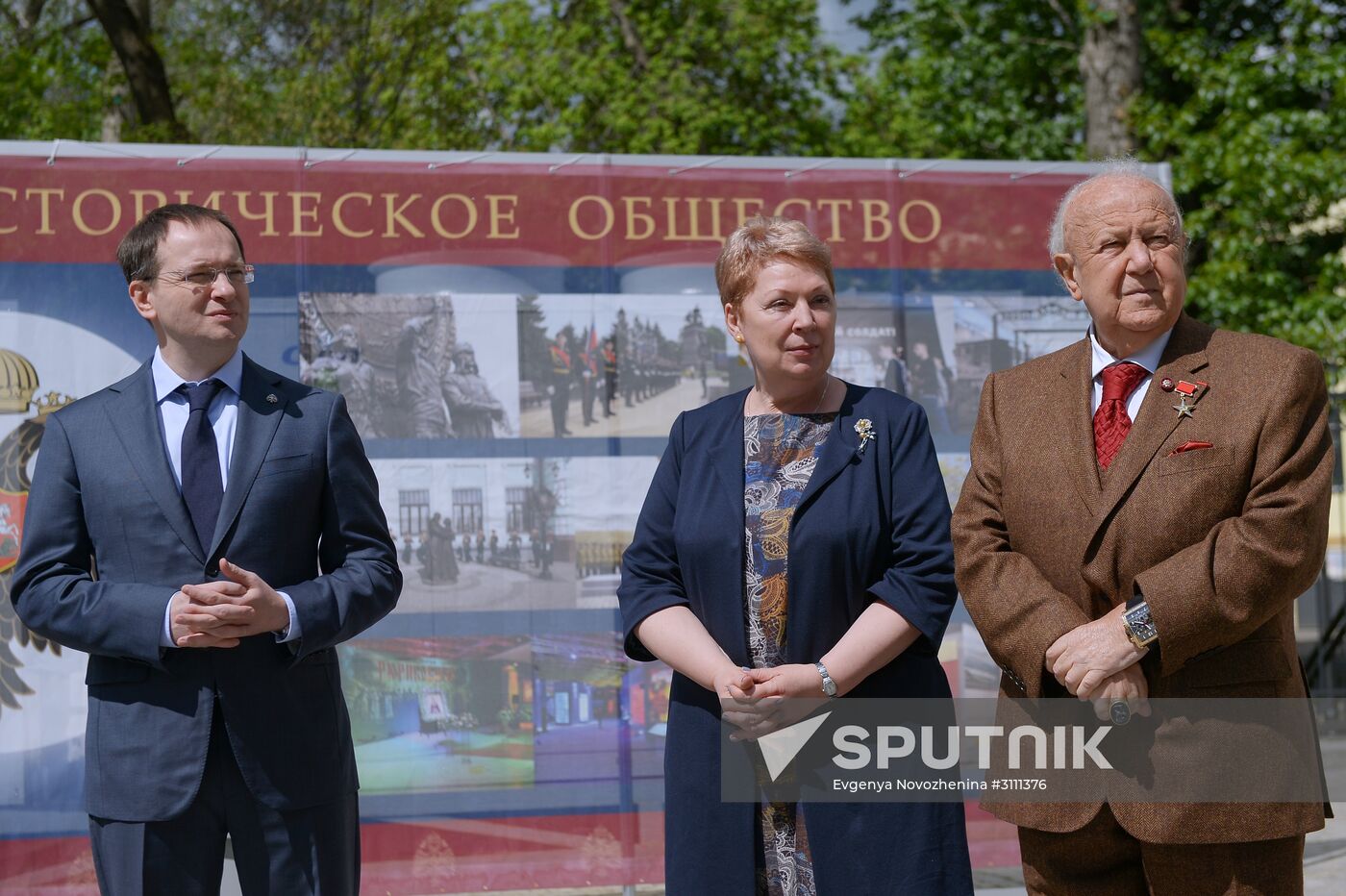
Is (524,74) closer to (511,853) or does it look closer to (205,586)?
(511,853)

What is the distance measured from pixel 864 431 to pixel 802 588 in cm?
36

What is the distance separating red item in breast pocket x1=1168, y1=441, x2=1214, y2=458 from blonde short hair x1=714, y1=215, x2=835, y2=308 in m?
0.80

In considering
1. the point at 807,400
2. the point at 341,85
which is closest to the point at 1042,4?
the point at 341,85

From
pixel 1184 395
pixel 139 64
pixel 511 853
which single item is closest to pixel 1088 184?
pixel 1184 395

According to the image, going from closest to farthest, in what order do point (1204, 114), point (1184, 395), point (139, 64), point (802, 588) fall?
point (1184, 395) → point (802, 588) → point (139, 64) → point (1204, 114)

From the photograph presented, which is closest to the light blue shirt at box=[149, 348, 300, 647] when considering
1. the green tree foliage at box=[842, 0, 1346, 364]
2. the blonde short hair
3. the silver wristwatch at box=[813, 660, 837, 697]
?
the blonde short hair

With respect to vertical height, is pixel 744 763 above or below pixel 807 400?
below

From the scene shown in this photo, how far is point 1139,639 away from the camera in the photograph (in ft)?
7.98

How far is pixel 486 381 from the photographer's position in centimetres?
468

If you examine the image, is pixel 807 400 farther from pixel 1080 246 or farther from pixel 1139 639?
pixel 1139 639

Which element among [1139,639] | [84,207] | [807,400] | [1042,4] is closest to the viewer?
[1139,639]

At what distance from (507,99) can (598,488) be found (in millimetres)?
10358

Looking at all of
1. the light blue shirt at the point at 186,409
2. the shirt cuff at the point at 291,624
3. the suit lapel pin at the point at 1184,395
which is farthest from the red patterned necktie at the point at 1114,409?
the light blue shirt at the point at 186,409

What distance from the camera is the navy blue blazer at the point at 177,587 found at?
274 centimetres
